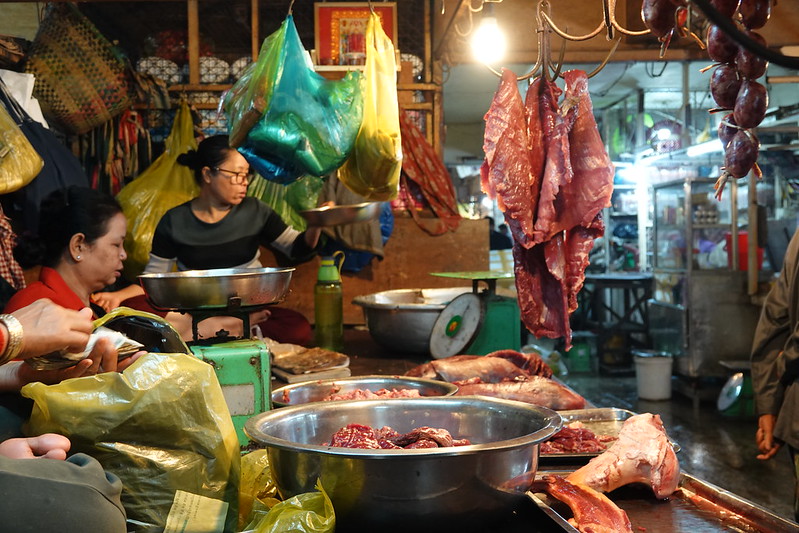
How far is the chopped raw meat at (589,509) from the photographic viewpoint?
1.57m

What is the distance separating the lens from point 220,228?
177 inches

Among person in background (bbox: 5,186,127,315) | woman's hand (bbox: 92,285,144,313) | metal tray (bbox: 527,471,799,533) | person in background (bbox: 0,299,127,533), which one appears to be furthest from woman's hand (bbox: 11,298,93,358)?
woman's hand (bbox: 92,285,144,313)

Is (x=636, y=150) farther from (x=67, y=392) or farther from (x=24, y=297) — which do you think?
(x=67, y=392)

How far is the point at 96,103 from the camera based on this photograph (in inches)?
193

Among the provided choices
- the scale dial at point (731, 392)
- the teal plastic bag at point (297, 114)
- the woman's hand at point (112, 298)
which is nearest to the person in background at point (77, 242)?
the woman's hand at point (112, 298)

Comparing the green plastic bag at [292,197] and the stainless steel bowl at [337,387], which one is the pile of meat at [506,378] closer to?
the stainless steel bowl at [337,387]

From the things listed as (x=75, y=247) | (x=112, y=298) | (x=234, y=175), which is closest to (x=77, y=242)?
(x=75, y=247)

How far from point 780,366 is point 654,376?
5.55 metres

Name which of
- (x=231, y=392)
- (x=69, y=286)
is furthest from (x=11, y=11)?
(x=231, y=392)

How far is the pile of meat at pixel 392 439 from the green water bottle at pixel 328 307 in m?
2.40

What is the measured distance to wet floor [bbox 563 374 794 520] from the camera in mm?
5594

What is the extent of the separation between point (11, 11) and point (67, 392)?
665cm

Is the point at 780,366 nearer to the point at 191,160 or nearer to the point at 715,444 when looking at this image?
the point at 191,160

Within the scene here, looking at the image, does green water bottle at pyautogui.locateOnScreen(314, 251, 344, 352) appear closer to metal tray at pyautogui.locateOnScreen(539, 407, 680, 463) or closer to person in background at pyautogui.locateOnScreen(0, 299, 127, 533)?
metal tray at pyautogui.locateOnScreen(539, 407, 680, 463)
